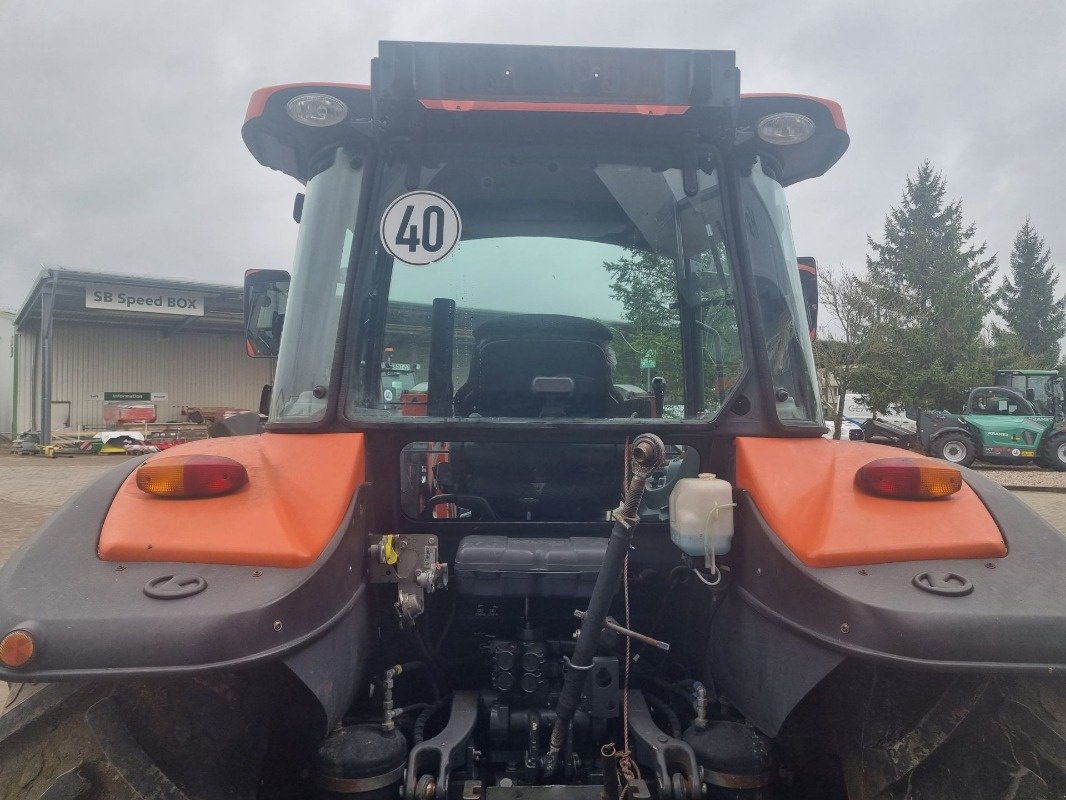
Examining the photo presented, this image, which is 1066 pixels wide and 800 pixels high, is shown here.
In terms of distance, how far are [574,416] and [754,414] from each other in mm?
555

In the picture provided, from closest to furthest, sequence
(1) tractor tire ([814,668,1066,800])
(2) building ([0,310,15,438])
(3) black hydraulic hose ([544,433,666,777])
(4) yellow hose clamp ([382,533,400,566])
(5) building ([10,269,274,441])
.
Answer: (1) tractor tire ([814,668,1066,800]), (3) black hydraulic hose ([544,433,666,777]), (4) yellow hose clamp ([382,533,400,566]), (5) building ([10,269,274,441]), (2) building ([0,310,15,438])

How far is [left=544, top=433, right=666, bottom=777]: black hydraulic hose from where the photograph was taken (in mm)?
1691

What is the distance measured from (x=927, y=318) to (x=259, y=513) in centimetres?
3785

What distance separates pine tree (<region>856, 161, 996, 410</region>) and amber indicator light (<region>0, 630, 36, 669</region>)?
1211 inches

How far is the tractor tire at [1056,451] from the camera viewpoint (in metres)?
19.8

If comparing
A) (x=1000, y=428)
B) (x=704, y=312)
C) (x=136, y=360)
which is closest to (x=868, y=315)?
(x=1000, y=428)

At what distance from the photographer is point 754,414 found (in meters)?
2.23

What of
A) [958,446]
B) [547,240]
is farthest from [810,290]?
[958,446]

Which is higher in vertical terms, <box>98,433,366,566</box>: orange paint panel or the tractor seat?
the tractor seat

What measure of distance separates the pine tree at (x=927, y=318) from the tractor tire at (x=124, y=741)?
30407mm

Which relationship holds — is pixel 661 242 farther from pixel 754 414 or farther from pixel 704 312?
pixel 754 414

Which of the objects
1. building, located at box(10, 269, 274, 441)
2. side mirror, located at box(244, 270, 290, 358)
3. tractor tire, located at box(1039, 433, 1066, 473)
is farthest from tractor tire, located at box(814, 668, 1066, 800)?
building, located at box(10, 269, 274, 441)

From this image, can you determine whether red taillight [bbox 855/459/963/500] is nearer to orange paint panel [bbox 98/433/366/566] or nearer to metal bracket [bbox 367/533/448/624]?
metal bracket [bbox 367/533/448/624]

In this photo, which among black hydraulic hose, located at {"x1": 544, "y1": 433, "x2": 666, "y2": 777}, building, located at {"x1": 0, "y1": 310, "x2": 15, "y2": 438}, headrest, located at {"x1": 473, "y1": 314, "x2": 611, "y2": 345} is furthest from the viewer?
building, located at {"x1": 0, "y1": 310, "x2": 15, "y2": 438}
